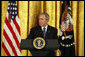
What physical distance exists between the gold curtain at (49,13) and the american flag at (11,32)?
7cm

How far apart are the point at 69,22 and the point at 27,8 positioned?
808mm

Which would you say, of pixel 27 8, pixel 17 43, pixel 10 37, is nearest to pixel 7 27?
pixel 10 37

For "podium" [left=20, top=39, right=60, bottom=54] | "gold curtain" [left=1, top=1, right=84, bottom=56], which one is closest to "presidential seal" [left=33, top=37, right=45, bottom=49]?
"podium" [left=20, top=39, right=60, bottom=54]

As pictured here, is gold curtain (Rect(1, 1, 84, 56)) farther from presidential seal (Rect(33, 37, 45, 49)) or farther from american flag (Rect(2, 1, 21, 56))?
presidential seal (Rect(33, 37, 45, 49))

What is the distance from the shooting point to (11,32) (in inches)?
96.0

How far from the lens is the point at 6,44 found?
2.42 meters

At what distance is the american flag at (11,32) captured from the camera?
2.41 m

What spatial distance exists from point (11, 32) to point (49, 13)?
76 centimetres

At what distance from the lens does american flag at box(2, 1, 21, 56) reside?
7.90 feet

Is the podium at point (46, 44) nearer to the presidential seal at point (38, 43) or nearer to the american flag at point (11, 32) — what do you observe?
the presidential seal at point (38, 43)

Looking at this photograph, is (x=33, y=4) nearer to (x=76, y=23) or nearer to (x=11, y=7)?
(x=11, y=7)

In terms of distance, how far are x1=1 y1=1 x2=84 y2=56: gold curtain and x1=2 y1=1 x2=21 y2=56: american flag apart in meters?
0.07

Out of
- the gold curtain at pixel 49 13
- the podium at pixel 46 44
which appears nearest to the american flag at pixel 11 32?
the gold curtain at pixel 49 13

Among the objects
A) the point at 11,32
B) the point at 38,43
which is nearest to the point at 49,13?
the point at 11,32
